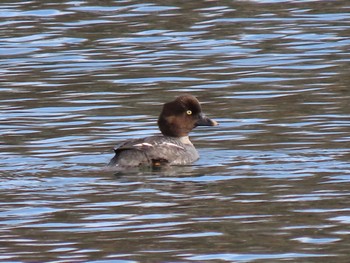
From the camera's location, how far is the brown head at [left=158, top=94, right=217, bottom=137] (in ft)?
48.4

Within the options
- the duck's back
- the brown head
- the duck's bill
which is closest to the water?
the duck's back

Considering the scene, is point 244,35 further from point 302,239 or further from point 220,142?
point 302,239

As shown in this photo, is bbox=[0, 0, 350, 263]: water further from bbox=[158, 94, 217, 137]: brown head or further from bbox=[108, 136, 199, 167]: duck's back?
bbox=[158, 94, 217, 137]: brown head

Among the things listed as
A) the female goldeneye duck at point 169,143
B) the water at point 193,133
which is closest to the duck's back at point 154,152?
the female goldeneye duck at point 169,143

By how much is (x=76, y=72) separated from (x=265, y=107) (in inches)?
167

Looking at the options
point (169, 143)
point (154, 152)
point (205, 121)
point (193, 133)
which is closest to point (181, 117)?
point (205, 121)

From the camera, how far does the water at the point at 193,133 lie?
10.0m

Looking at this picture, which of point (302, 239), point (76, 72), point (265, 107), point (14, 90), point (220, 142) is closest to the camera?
point (302, 239)

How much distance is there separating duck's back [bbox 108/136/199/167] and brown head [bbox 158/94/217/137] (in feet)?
1.73

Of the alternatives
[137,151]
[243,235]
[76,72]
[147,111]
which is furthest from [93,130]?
[243,235]

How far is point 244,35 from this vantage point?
22.9 meters

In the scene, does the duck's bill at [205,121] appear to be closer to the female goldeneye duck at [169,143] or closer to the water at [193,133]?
the female goldeneye duck at [169,143]

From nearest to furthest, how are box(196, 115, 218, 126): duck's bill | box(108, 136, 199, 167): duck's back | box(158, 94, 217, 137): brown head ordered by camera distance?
box(108, 136, 199, 167): duck's back
box(158, 94, 217, 137): brown head
box(196, 115, 218, 126): duck's bill

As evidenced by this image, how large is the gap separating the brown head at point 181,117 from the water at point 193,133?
44 cm
